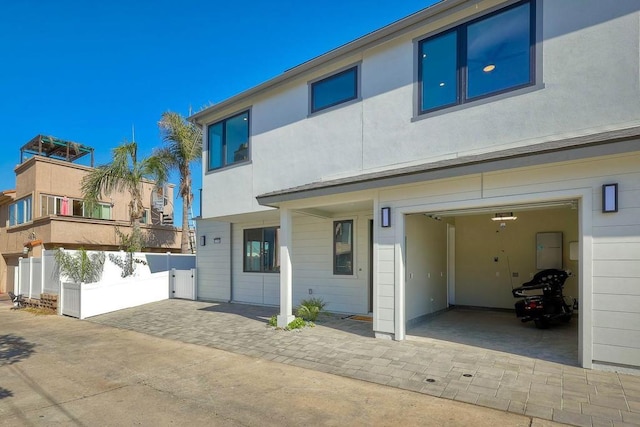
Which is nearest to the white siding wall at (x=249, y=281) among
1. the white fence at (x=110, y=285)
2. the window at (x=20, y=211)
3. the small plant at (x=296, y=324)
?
the white fence at (x=110, y=285)

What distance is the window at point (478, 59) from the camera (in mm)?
6085

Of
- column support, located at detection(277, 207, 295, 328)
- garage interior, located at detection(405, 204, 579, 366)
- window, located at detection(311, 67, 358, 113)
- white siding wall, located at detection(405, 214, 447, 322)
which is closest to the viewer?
garage interior, located at detection(405, 204, 579, 366)

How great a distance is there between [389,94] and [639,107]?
4028 millimetres

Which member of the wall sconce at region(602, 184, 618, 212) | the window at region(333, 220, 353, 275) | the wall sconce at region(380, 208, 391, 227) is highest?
the wall sconce at region(602, 184, 618, 212)

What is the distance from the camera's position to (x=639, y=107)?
5.12m

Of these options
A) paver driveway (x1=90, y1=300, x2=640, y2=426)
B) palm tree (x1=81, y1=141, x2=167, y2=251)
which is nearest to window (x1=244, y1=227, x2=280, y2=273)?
paver driveway (x1=90, y1=300, x2=640, y2=426)

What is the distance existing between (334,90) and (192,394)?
6.90 meters

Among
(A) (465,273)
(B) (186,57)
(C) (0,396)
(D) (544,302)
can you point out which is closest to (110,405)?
(C) (0,396)

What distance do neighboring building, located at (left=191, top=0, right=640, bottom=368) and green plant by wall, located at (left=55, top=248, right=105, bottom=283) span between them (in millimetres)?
4939

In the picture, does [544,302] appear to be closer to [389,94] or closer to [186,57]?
[389,94]

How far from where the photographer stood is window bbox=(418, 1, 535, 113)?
6.08 meters

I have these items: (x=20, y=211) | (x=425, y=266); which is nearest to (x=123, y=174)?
(x=20, y=211)

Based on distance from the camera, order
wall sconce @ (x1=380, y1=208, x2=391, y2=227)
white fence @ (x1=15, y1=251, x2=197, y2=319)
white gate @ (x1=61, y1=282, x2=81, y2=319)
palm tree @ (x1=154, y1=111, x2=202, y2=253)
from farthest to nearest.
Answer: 1. palm tree @ (x1=154, y1=111, x2=202, y2=253)
2. white fence @ (x1=15, y1=251, x2=197, y2=319)
3. white gate @ (x1=61, y1=282, x2=81, y2=319)
4. wall sconce @ (x1=380, y1=208, x2=391, y2=227)

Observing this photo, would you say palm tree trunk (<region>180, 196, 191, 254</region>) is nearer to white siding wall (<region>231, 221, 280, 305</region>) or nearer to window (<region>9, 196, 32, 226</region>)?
white siding wall (<region>231, 221, 280, 305</region>)
